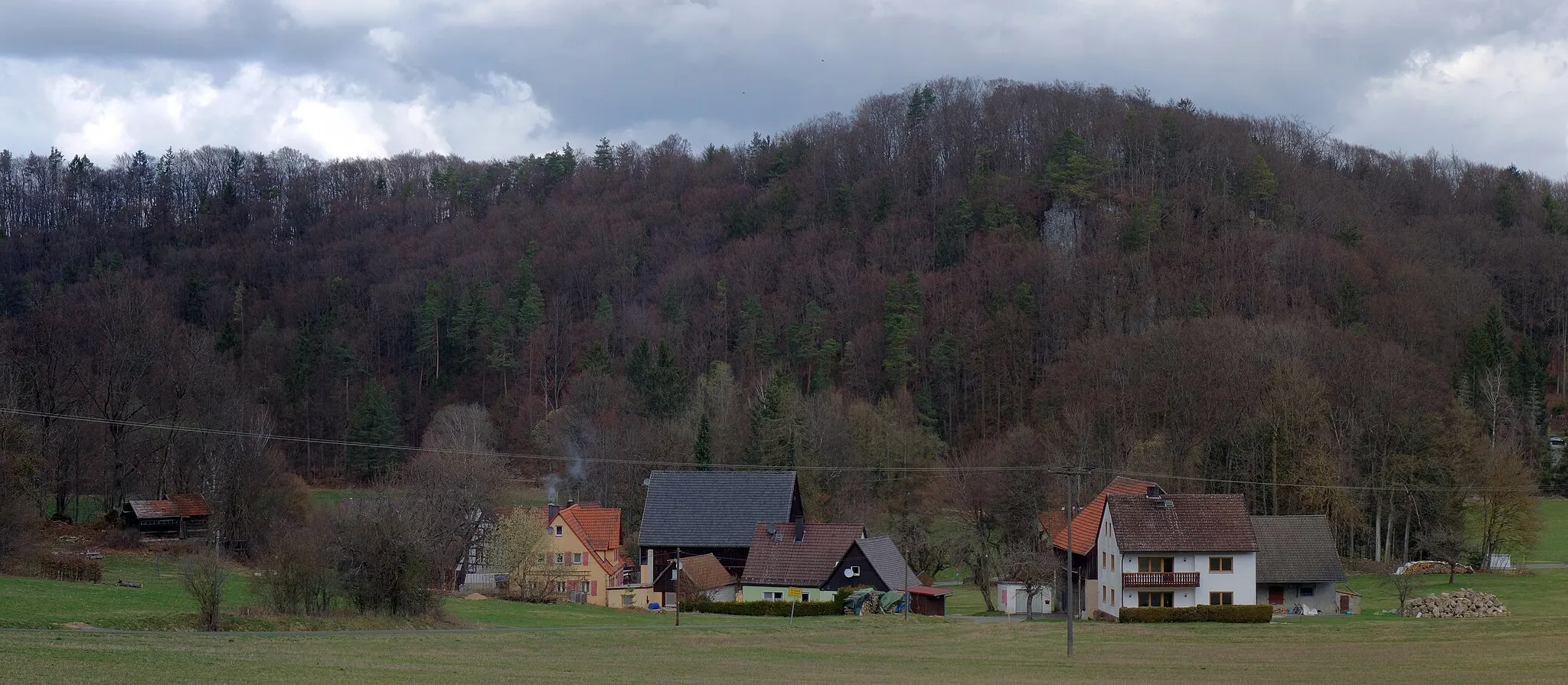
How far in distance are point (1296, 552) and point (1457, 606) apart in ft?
25.5

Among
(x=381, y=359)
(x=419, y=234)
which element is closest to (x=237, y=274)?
(x=419, y=234)

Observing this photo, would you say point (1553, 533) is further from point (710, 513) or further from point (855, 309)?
point (855, 309)

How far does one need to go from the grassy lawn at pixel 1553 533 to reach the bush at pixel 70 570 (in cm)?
6133

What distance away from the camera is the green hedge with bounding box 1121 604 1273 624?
50.0m

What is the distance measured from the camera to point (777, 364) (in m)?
107

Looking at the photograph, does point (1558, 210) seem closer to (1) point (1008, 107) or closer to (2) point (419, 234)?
(1) point (1008, 107)

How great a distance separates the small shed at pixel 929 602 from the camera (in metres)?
53.7

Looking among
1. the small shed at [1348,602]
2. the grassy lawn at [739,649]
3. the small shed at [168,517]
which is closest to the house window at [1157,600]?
the grassy lawn at [739,649]

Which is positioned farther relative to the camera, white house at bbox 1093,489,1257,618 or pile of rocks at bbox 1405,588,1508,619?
white house at bbox 1093,489,1257,618

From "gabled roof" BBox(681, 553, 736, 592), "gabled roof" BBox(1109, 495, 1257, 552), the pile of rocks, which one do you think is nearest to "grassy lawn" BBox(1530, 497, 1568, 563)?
the pile of rocks

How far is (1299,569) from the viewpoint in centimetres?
5444

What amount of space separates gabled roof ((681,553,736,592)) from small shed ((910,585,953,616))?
1023 cm

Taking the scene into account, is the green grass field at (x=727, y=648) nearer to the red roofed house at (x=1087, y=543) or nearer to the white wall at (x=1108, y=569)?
the white wall at (x=1108, y=569)

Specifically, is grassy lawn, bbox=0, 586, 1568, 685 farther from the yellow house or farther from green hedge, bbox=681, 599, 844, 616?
the yellow house
